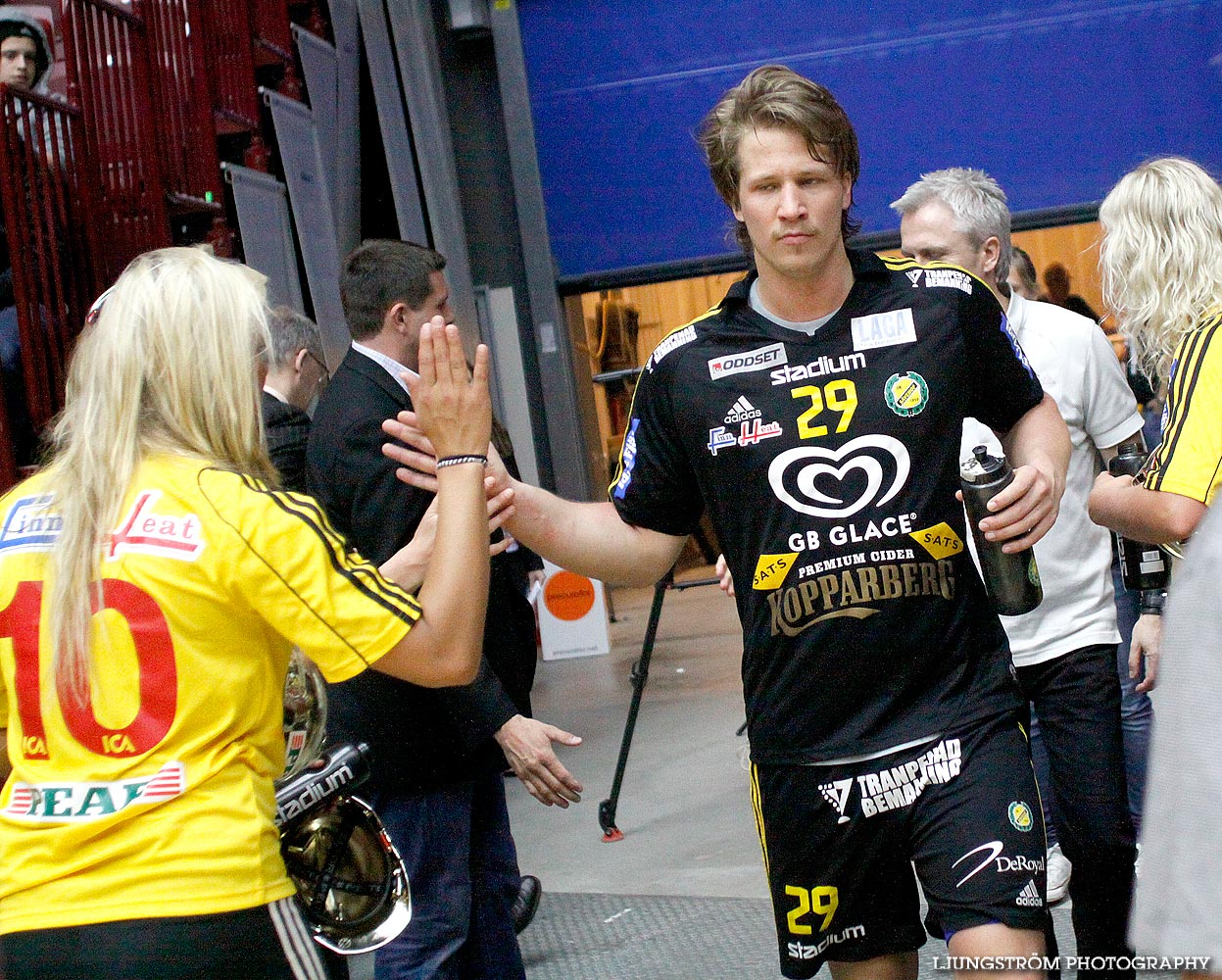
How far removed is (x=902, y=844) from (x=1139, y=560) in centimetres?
103

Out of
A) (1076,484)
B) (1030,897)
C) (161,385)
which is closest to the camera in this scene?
(161,385)

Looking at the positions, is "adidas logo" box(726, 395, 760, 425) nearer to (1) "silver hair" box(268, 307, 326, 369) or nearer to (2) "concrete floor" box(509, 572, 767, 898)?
(1) "silver hair" box(268, 307, 326, 369)

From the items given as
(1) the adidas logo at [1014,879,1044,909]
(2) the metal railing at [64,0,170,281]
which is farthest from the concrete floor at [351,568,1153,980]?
(2) the metal railing at [64,0,170,281]

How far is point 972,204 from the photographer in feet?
11.9

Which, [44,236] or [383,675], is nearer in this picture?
[383,675]

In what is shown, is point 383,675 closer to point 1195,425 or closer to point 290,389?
point 290,389

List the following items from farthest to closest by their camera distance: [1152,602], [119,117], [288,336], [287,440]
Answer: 1. [119,117]
2. [288,336]
3. [287,440]
4. [1152,602]

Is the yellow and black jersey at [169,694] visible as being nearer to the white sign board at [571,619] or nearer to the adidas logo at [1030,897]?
the adidas logo at [1030,897]

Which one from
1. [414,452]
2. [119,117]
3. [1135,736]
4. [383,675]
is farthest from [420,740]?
[119,117]

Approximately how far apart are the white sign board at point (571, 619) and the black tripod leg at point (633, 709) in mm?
3671

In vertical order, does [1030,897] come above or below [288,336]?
below

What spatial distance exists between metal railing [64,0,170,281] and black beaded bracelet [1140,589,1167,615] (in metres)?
4.16

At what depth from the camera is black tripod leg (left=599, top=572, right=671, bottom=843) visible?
5219mm

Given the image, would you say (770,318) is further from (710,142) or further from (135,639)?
(135,639)
